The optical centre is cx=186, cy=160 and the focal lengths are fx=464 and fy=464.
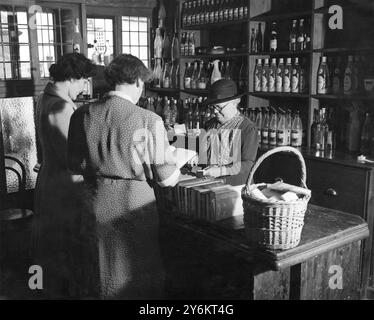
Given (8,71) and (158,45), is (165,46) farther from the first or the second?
(8,71)

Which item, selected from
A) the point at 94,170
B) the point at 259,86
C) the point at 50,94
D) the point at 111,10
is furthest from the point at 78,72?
the point at 111,10

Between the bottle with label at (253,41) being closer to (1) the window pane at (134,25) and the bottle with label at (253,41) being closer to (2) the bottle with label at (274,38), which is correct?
(2) the bottle with label at (274,38)

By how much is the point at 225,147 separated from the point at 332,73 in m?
1.17

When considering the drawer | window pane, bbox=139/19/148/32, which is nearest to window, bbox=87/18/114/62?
window pane, bbox=139/19/148/32

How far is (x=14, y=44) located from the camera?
14.7ft

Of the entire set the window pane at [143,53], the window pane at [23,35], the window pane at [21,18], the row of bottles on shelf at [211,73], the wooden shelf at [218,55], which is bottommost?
the row of bottles on shelf at [211,73]

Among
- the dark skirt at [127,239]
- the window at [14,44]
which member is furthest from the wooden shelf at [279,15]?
the window at [14,44]

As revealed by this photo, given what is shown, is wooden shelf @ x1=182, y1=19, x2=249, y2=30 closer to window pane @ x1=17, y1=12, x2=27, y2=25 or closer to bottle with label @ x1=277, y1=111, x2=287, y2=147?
bottle with label @ x1=277, y1=111, x2=287, y2=147

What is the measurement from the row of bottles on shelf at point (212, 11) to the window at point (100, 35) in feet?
3.13

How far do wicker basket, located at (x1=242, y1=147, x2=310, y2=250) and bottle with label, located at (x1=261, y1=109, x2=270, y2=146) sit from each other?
2212 millimetres

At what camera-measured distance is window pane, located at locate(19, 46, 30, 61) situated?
14.9ft

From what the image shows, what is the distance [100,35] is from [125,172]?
138 inches

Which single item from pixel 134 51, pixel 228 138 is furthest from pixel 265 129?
pixel 134 51

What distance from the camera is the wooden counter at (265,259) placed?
5.99ft
